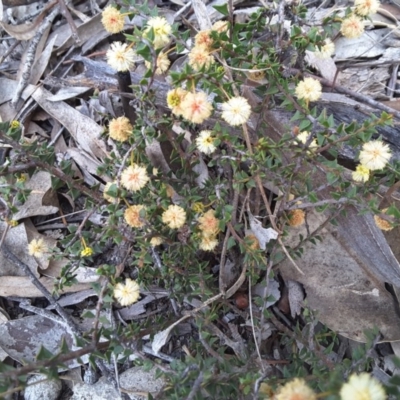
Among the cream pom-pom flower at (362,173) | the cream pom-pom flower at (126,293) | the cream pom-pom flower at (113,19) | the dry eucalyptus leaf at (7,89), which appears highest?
the cream pom-pom flower at (113,19)

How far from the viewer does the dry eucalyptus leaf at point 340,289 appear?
2152 mm

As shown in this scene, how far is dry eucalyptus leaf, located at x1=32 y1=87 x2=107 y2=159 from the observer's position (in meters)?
2.48

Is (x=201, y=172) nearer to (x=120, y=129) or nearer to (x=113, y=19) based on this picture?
(x=120, y=129)

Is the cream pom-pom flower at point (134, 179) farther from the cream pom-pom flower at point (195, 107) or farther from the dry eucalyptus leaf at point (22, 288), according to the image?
the dry eucalyptus leaf at point (22, 288)

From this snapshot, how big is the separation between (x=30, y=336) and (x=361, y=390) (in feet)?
5.40

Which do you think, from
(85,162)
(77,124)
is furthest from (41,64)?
(85,162)

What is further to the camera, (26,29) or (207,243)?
(26,29)

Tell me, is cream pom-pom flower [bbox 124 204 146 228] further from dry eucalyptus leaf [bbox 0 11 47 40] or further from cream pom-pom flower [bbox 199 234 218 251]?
dry eucalyptus leaf [bbox 0 11 47 40]

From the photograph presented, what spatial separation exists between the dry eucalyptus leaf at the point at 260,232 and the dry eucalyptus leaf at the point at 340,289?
0.87ft

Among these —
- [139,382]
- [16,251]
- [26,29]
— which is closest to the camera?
[139,382]

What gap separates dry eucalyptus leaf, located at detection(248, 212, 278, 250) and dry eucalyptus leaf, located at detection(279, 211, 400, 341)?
0.27m

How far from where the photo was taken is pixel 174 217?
5.70ft

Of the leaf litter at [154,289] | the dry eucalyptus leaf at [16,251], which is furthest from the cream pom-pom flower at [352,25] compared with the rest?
the dry eucalyptus leaf at [16,251]

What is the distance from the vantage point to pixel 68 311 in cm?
232
